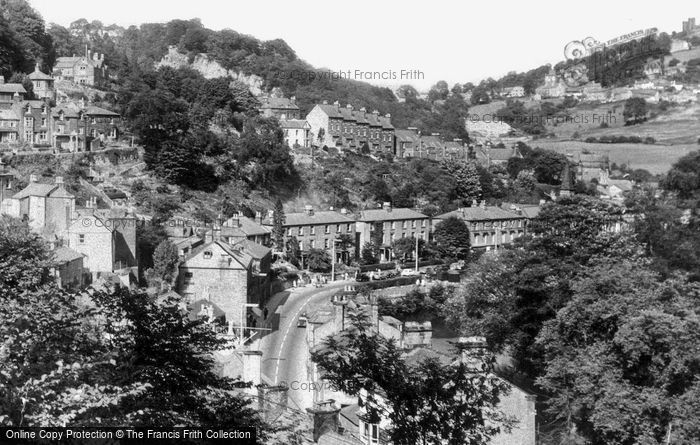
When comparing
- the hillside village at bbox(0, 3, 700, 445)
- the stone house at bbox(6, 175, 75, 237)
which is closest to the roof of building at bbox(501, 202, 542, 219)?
the hillside village at bbox(0, 3, 700, 445)

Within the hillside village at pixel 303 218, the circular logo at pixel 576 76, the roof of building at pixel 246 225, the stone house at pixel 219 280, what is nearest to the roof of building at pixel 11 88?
the hillside village at pixel 303 218

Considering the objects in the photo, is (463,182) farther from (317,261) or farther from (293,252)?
(293,252)

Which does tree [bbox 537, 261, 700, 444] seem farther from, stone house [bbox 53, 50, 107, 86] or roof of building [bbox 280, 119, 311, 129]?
stone house [bbox 53, 50, 107, 86]

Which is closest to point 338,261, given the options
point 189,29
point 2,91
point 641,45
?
point 2,91

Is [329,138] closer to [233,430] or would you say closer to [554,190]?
[554,190]

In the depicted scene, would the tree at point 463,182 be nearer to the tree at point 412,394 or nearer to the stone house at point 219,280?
the stone house at point 219,280

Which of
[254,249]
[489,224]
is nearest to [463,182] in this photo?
[489,224]
